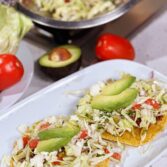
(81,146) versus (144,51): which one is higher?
(81,146)

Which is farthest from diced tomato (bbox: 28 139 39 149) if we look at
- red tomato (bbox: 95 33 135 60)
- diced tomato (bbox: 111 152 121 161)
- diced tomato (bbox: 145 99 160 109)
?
red tomato (bbox: 95 33 135 60)

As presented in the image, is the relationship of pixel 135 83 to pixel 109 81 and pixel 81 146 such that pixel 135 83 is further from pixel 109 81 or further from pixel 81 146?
pixel 81 146

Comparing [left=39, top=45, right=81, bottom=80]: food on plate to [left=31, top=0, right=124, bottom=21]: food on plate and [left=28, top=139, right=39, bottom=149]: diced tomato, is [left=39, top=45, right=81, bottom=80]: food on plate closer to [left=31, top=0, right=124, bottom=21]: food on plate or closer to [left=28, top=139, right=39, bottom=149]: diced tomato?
[left=31, top=0, right=124, bottom=21]: food on plate

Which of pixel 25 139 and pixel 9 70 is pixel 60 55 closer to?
pixel 9 70

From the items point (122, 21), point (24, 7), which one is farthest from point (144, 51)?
Result: point (24, 7)

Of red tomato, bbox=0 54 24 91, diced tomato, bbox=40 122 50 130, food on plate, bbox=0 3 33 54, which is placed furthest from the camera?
food on plate, bbox=0 3 33 54

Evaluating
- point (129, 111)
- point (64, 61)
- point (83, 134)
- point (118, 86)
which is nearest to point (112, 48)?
point (64, 61)
